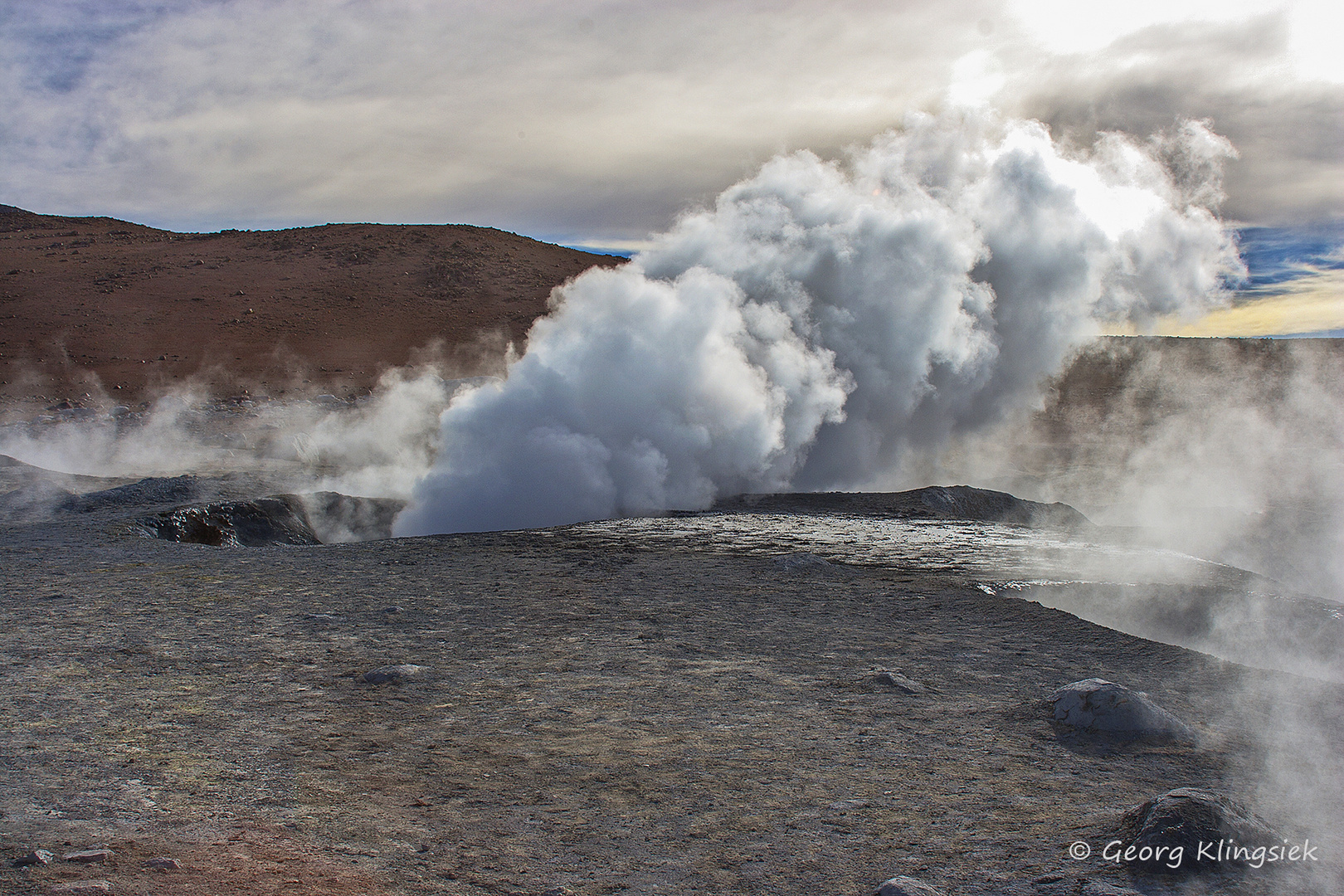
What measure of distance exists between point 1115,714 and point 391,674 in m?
3.33

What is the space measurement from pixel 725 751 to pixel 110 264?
128 ft

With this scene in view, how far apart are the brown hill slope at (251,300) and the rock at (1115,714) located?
23.5 m

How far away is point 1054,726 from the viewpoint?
3977 millimetres

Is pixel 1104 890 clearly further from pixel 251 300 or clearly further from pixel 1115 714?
pixel 251 300

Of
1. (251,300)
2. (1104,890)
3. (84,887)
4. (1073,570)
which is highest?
(251,300)

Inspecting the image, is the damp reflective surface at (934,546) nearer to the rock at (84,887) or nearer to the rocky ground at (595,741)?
the rocky ground at (595,741)

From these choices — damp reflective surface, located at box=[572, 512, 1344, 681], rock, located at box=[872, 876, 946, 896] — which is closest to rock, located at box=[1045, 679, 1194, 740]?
rock, located at box=[872, 876, 946, 896]

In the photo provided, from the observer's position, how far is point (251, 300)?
1286 inches

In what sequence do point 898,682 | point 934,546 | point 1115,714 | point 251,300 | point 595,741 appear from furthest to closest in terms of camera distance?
point 251,300 → point 934,546 → point 898,682 → point 1115,714 → point 595,741

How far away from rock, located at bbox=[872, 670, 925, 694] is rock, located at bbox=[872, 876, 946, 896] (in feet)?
6.27

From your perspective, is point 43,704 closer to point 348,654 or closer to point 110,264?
point 348,654

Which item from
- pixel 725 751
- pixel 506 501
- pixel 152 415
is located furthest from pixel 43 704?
pixel 152 415

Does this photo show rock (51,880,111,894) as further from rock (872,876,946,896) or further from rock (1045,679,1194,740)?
rock (1045,679,1194,740)

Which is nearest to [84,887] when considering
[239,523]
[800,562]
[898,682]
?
[898,682]
